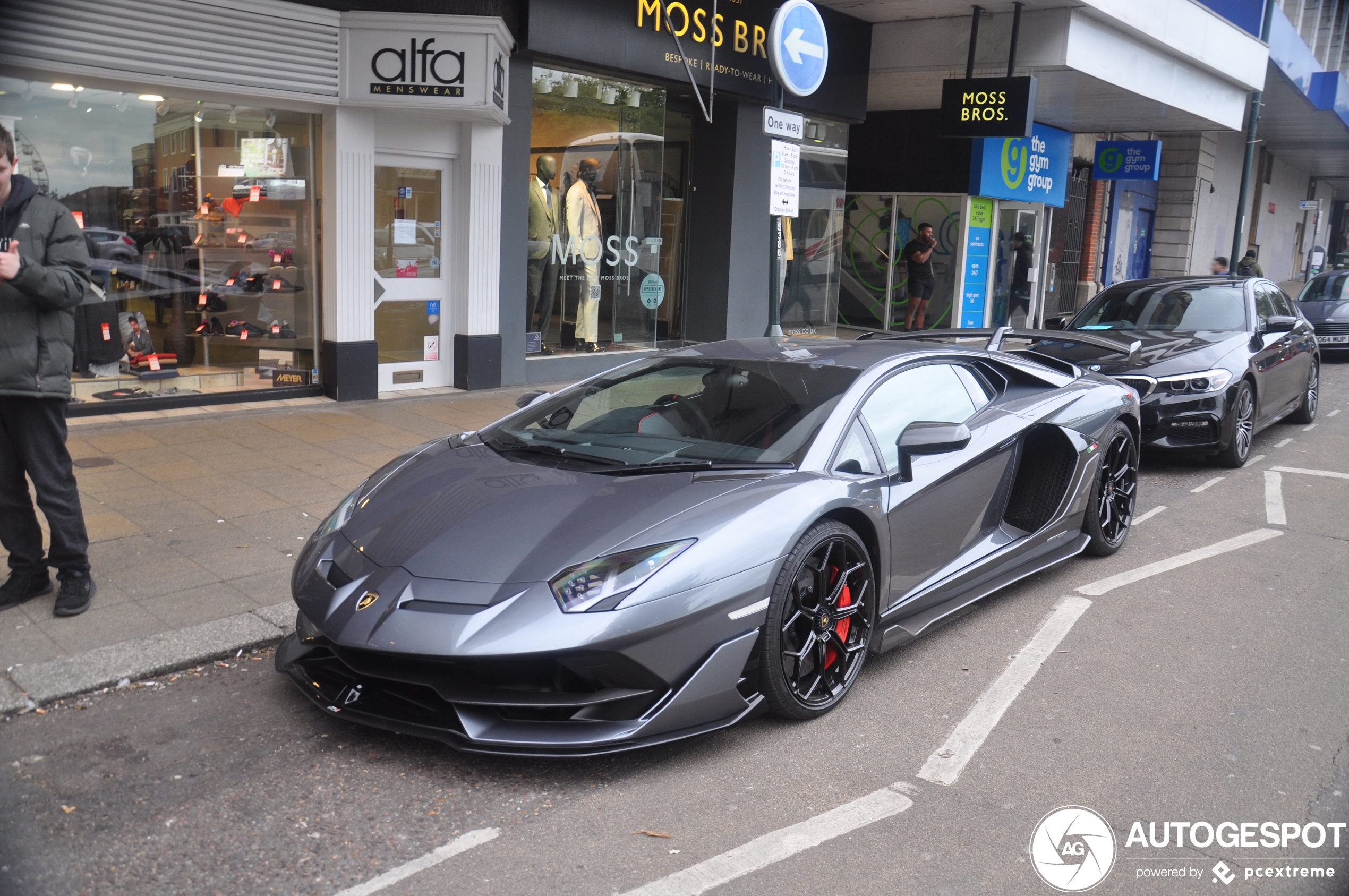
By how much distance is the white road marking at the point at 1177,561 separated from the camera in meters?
5.79

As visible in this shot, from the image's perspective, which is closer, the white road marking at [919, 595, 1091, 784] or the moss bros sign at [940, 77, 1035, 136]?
the white road marking at [919, 595, 1091, 784]

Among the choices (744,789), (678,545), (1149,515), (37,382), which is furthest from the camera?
(1149,515)

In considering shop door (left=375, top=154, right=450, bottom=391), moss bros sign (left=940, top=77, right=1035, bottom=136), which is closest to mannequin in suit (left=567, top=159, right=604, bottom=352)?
shop door (left=375, top=154, right=450, bottom=391)

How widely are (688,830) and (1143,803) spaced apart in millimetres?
1453

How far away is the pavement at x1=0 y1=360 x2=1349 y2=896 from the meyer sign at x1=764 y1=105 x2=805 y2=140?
5343 mm

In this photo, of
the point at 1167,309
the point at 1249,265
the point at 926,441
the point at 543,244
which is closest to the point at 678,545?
the point at 926,441

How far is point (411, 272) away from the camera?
10.8m

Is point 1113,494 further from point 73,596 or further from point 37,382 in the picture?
point 37,382

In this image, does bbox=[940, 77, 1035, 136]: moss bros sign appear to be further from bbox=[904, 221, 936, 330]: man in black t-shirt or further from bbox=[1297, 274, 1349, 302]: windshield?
bbox=[1297, 274, 1349, 302]: windshield

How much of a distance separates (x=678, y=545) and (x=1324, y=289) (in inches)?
790

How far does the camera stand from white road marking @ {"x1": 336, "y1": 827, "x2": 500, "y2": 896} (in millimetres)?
2879

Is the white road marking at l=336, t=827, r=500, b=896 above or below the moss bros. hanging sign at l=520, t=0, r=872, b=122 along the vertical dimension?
below

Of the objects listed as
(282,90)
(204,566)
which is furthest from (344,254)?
(204,566)

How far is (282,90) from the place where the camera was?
9406mm
